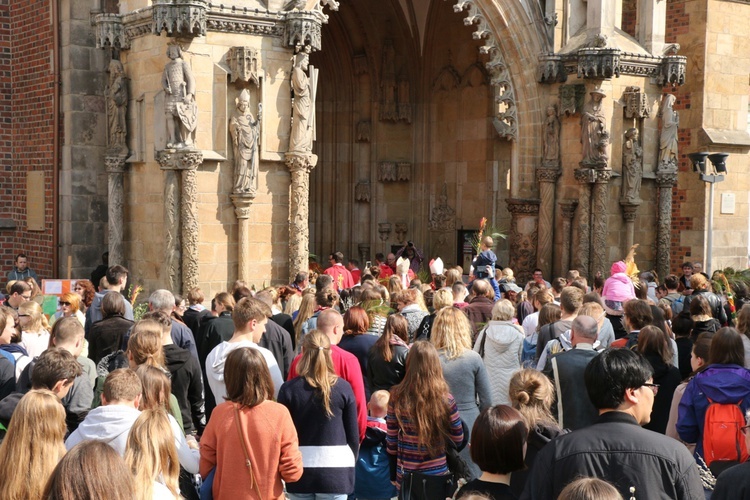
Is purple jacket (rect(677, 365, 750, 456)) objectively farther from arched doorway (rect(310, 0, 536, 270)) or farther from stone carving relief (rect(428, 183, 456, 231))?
stone carving relief (rect(428, 183, 456, 231))

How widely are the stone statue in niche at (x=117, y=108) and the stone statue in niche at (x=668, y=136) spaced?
9.78 meters

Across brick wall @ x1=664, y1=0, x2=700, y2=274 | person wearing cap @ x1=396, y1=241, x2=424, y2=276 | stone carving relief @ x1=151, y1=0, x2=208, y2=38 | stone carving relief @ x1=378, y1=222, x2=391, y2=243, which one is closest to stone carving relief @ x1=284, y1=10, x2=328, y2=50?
stone carving relief @ x1=151, y1=0, x2=208, y2=38

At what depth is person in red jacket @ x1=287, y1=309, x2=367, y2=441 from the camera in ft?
18.5

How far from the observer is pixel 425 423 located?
199 inches

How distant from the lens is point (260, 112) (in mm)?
13164

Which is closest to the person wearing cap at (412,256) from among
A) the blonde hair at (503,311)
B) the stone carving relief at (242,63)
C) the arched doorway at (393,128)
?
the arched doorway at (393,128)

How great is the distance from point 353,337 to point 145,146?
7.64 meters

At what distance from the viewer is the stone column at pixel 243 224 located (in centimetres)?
1305

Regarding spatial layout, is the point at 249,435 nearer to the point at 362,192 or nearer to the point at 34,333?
the point at 34,333

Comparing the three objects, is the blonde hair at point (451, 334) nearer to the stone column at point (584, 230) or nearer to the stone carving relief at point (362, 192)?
the stone column at point (584, 230)

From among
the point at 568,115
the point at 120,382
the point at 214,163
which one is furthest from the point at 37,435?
the point at 568,115

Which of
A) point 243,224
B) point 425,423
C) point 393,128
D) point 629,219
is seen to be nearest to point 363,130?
point 393,128

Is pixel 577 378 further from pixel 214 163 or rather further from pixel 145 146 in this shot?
pixel 145 146

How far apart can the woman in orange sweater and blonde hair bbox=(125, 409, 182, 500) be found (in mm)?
579
